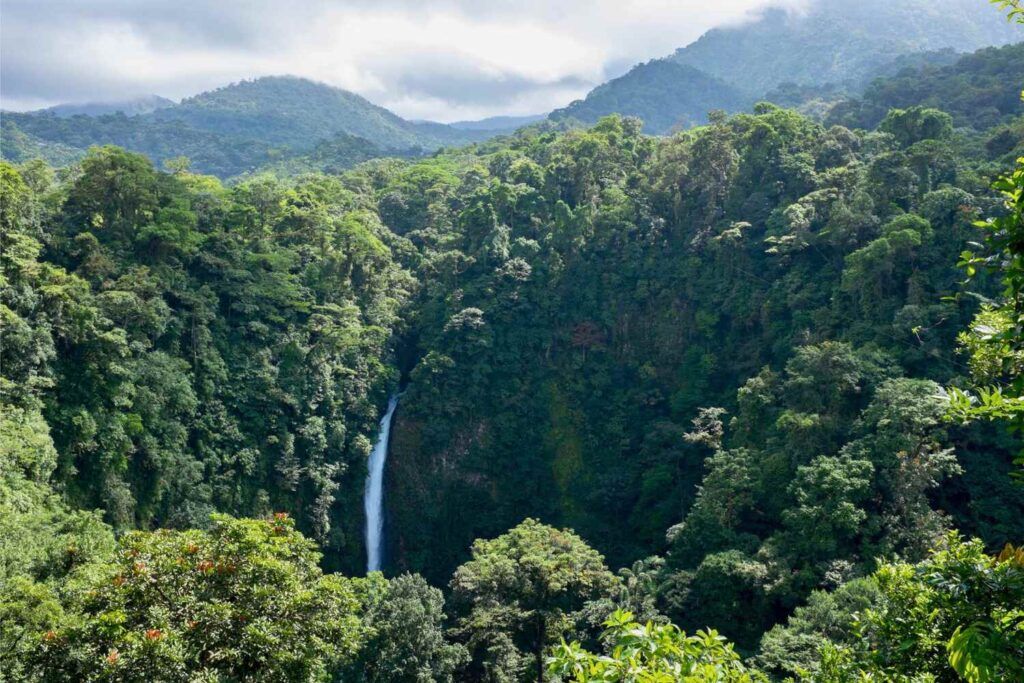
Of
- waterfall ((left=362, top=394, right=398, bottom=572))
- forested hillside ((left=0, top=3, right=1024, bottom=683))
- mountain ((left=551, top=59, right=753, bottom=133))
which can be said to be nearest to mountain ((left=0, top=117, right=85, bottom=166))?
forested hillside ((left=0, top=3, right=1024, bottom=683))

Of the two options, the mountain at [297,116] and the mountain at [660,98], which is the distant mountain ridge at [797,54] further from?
the mountain at [297,116]

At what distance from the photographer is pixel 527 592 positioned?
16.0 metres

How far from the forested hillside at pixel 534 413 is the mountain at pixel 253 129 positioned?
1431 inches

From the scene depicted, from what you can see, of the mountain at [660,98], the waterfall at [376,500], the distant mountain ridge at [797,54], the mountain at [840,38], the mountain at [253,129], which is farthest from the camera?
the mountain at [840,38]

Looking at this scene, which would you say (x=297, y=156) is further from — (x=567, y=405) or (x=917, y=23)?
(x=917, y=23)

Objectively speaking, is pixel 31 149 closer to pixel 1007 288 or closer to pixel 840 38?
pixel 1007 288

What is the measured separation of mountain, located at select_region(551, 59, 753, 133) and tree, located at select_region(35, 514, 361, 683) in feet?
232

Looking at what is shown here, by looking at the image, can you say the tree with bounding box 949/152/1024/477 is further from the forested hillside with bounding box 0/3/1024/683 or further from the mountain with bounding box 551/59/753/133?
the mountain with bounding box 551/59/753/133

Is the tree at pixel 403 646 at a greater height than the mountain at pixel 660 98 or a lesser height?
lesser

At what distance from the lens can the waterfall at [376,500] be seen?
24.1 meters

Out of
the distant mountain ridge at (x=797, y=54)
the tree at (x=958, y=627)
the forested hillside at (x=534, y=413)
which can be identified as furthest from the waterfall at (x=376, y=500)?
the distant mountain ridge at (x=797, y=54)

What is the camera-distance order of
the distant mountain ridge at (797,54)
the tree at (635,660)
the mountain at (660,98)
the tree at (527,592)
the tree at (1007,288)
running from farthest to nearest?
the distant mountain ridge at (797,54) → the mountain at (660,98) → the tree at (527,592) → the tree at (635,660) → the tree at (1007,288)

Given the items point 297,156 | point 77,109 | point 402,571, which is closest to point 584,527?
point 402,571

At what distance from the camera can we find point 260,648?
31.3ft
